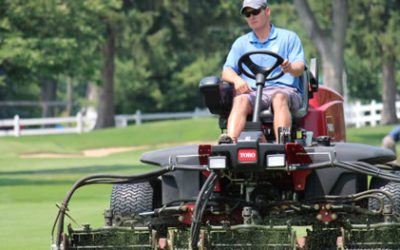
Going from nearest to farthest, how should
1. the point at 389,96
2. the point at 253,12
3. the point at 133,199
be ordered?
the point at 133,199, the point at 253,12, the point at 389,96

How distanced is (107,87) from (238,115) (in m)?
45.8

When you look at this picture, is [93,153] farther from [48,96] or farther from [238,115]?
[48,96]

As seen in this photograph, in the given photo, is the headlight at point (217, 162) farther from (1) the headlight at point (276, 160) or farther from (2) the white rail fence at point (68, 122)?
(2) the white rail fence at point (68, 122)

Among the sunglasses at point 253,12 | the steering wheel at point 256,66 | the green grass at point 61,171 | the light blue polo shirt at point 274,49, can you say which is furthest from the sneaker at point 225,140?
the green grass at point 61,171

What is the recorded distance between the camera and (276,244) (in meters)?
8.90

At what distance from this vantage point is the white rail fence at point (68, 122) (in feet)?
171

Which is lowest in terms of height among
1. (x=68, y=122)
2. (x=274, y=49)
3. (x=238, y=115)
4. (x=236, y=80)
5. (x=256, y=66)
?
(x=238, y=115)

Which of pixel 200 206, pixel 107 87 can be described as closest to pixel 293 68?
pixel 200 206

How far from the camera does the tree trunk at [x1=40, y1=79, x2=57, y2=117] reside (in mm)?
65312

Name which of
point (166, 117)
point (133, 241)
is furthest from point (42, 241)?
point (166, 117)

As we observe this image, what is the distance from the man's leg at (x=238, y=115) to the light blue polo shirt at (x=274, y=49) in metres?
0.45

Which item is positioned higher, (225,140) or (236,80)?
(236,80)

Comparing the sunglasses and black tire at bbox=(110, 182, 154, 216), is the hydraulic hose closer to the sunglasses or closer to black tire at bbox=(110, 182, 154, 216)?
black tire at bbox=(110, 182, 154, 216)

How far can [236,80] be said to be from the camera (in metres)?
10.0
